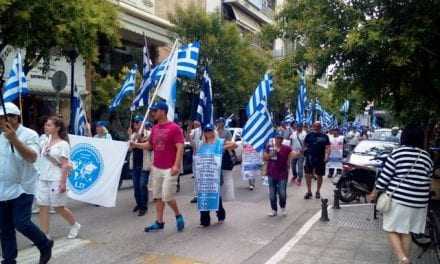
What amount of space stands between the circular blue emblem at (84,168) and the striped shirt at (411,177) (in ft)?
15.1

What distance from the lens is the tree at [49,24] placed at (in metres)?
11.6

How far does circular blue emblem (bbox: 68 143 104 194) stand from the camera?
8562 mm

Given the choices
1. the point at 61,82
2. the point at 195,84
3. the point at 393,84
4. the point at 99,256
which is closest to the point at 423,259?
the point at 393,84

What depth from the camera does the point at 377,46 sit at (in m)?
7.01

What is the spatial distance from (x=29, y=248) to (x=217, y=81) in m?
20.3

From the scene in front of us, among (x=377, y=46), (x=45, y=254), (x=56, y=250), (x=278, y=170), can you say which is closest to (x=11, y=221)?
(x=45, y=254)

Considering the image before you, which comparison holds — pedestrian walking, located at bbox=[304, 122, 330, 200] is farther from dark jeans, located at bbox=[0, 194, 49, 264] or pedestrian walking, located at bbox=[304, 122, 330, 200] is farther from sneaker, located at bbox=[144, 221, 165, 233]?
dark jeans, located at bbox=[0, 194, 49, 264]

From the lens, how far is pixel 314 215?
10375 mm

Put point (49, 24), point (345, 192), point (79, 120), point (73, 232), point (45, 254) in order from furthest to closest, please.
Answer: point (79, 120)
point (345, 192)
point (49, 24)
point (73, 232)
point (45, 254)

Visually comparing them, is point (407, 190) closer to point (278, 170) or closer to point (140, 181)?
point (278, 170)

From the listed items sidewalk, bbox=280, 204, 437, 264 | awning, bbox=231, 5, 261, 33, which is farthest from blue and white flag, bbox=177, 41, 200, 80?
awning, bbox=231, 5, 261, 33

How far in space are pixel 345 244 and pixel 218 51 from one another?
1949 centimetres

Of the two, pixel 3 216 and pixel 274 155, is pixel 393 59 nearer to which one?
pixel 274 155

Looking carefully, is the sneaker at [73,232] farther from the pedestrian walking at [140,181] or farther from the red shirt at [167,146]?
the pedestrian walking at [140,181]
